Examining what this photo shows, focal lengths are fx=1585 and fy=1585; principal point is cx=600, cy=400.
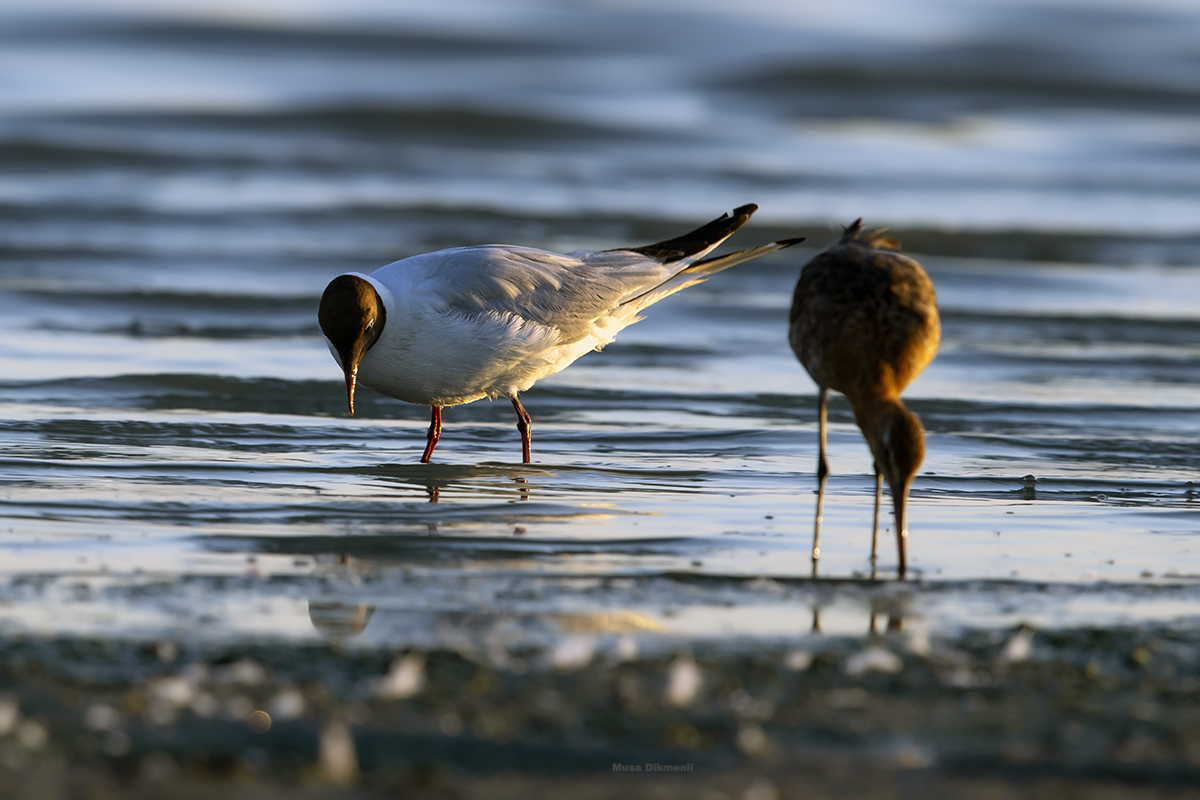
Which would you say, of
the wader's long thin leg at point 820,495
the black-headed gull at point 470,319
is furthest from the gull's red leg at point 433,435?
the wader's long thin leg at point 820,495

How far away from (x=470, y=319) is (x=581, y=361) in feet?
8.29

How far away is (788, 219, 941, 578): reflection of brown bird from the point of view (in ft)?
16.7

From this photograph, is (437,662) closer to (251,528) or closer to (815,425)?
(251,528)

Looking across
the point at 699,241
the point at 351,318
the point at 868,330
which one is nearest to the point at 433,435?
the point at 351,318

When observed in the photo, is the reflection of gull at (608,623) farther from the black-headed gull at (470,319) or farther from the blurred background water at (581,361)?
the black-headed gull at (470,319)

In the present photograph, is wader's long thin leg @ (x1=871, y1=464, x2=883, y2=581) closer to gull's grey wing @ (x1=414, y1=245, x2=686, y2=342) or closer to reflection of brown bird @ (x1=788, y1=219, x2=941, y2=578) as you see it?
reflection of brown bird @ (x1=788, y1=219, x2=941, y2=578)

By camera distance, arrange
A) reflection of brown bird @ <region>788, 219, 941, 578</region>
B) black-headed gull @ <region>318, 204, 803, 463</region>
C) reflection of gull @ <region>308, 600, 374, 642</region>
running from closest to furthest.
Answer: reflection of gull @ <region>308, 600, 374, 642</region> < reflection of brown bird @ <region>788, 219, 941, 578</region> < black-headed gull @ <region>318, 204, 803, 463</region>

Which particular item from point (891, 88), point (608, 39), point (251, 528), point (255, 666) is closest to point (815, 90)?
point (891, 88)

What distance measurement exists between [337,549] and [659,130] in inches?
602

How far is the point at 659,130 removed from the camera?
19.5 metres

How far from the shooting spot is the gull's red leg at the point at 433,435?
259 inches

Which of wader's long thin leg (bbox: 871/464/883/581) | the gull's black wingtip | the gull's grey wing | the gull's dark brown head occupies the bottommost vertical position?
wader's long thin leg (bbox: 871/464/883/581)

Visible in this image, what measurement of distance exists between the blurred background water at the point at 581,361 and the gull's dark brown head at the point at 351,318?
1.48ft

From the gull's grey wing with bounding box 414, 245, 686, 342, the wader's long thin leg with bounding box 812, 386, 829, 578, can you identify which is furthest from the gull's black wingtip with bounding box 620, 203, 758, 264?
the wader's long thin leg with bounding box 812, 386, 829, 578
